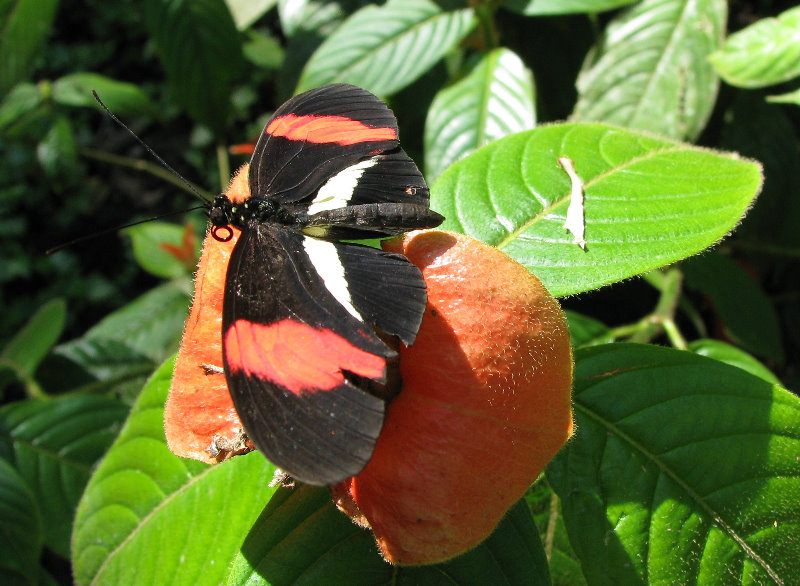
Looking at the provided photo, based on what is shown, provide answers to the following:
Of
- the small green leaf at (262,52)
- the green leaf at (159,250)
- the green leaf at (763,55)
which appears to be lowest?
the green leaf at (159,250)

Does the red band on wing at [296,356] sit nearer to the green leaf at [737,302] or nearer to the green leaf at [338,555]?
the green leaf at [338,555]

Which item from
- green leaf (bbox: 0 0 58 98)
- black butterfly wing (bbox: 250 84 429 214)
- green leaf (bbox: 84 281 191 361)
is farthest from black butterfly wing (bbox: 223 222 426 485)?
green leaf (bbox: 84 281 191 361)

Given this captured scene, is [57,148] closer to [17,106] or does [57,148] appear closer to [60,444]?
[17,106]

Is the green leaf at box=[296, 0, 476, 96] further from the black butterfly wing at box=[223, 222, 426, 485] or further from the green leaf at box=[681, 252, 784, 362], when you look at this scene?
the black butterfly wing at box=[223, 222, 426, 485]

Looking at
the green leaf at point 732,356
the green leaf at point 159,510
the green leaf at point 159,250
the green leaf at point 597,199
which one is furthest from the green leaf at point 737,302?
the green leaf at point 159,250

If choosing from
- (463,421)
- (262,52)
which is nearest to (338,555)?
(463,421)

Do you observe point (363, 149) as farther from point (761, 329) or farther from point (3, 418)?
point (3, 418)

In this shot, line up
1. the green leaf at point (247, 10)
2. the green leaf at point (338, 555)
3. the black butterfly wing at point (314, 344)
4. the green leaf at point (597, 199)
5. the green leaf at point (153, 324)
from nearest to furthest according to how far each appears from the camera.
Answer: the black butterfly wing at point (314, 344), the green leaf at point (338, 555), the green leaf at point (597, 199), the green leaf at point (247, 10), the green leaf at point (153, 324)
